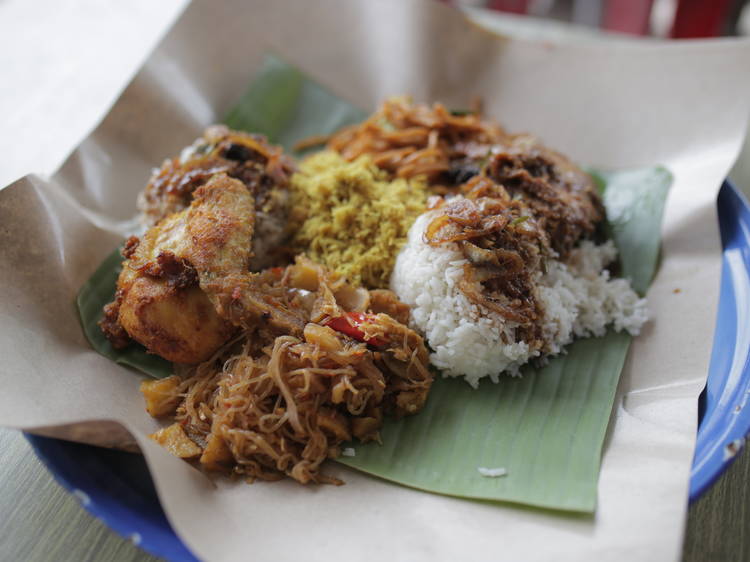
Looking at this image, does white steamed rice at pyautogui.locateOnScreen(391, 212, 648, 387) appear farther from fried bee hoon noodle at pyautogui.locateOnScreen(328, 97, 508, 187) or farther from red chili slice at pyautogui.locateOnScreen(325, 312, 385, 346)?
fried bee hoon noodle at pyautogui.locateOnScreen(328, 97, 508, 187)

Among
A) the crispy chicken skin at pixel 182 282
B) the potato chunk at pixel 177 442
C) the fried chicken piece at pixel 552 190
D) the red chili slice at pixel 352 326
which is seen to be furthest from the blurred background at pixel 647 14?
the potato chunk at pixel 177 442

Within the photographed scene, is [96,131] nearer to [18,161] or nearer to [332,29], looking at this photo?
[18,161]

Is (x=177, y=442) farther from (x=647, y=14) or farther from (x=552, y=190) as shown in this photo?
(x=647, y=14)

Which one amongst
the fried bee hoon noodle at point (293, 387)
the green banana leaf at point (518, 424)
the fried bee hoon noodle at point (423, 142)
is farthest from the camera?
the fried bee hoon noodle at point (423, 142)

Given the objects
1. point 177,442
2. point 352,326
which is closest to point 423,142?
point 352,326

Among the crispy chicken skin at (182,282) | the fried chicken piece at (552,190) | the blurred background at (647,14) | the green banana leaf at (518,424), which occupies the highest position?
the crispy chicken skin at (182,282)

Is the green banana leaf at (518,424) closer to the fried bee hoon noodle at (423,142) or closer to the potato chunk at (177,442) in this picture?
the potato chunk at (177,442)

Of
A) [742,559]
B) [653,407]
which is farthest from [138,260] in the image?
[742,559]

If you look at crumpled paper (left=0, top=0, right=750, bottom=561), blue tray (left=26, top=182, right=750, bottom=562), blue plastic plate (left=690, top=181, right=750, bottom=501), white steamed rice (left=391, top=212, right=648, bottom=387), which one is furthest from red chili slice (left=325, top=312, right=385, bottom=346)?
blue plastic plate (left=690, top=181, right=750, bottom=501)
